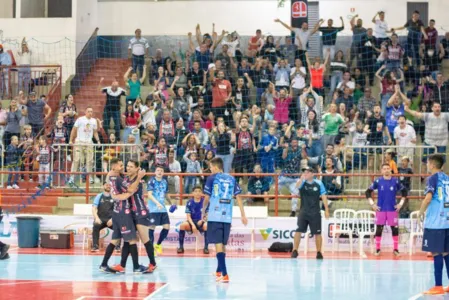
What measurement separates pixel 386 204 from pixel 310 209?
1994 mm

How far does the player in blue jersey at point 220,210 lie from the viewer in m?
13.8

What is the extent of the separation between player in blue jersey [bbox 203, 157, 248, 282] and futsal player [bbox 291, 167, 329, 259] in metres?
4.54

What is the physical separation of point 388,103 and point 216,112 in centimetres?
510

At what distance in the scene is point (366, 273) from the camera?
50.9 ft

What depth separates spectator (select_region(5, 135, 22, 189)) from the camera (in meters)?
23.4

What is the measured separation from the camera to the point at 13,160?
23625mm

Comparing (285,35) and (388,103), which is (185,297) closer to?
(388,103)

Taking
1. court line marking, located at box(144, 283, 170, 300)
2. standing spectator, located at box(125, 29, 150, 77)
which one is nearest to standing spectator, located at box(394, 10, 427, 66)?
standing spectator, located at box(125, 29, 150, 77)

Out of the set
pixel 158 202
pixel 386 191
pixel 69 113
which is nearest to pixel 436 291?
pixel 386 191

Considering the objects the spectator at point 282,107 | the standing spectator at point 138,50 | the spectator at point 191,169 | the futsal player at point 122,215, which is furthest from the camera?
the standing spectator at point 138,50

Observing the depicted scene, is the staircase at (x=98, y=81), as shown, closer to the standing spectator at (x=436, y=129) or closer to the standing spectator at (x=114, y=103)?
the standing spectator at (x=114, y=103)

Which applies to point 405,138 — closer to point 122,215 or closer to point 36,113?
point 122,215

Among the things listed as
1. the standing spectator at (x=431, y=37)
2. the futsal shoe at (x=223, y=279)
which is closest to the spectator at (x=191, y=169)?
the futsal shoe at (x=223, y=279)

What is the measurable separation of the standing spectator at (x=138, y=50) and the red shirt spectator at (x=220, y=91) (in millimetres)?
3161
